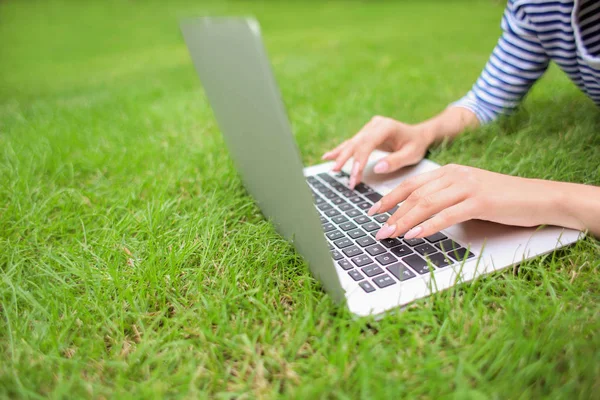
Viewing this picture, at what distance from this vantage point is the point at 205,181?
1.43 meters

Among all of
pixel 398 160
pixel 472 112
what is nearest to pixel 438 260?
pixel 398 160

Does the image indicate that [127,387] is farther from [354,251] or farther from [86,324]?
[354,251]

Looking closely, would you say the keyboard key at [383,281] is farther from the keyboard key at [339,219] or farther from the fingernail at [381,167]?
the fingernail at [381,167]

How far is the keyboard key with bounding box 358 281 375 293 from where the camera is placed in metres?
0.77

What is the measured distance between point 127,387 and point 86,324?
0.20 meters

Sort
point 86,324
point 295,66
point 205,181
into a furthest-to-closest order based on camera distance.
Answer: point 295,66, point 205,181, point 86,324

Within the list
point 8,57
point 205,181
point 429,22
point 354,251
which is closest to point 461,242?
point 354,251

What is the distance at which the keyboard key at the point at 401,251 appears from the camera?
859 millimetres

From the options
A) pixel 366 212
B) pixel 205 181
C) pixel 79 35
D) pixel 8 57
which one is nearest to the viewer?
pixel 366 212

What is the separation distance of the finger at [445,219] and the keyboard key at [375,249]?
Result: 0.06m

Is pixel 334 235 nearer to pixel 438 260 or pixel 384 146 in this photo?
pixel 438 260

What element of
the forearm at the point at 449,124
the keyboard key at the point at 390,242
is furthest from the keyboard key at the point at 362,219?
the forearm at the point at 449,124

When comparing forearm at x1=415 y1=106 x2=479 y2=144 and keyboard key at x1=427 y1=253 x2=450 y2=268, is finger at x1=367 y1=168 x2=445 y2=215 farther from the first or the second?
forearm at x1=415 y1=106 x2=479 y2=144

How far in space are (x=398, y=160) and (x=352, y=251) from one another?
0.47 metres
